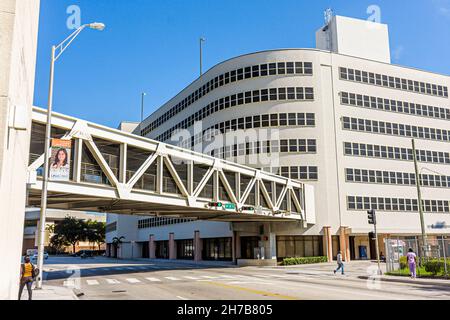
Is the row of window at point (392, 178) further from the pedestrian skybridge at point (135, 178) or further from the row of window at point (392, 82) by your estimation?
the pedestrian skybridge at point (135, 178)

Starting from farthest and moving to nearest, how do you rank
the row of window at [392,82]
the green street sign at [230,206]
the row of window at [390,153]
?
the row of window at [392,82] → the row of window at [390,153] → the green street sign at [230,206]

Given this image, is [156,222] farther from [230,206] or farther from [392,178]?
[230,206]

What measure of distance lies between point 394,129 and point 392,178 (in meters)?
6.58

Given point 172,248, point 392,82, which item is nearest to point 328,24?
point 392,82

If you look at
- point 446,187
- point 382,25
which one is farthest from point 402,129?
point 382,25

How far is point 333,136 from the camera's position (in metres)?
52.7

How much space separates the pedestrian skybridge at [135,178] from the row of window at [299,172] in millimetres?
6651

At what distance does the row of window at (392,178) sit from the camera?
52.8 meters

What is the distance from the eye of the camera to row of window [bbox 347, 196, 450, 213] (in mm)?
52188

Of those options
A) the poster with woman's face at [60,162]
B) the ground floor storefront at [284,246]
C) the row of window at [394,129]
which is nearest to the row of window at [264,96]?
the row of window at [394,129]

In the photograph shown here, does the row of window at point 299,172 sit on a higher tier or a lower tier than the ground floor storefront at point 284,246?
higher

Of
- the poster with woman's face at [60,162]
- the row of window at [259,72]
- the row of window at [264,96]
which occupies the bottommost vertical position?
the poster with woman's face at [60,162]
